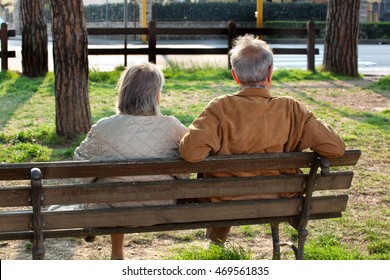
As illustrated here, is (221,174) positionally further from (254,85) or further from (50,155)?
(50,155)

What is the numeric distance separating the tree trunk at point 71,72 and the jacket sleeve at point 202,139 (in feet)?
16.8

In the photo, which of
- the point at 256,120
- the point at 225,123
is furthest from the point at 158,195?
the point at 256,120

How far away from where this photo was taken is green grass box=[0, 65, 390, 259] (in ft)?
18.5

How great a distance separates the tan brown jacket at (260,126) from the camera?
14.4 feet

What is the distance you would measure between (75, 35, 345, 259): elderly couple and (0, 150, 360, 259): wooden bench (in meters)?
0.14

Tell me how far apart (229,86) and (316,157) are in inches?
405

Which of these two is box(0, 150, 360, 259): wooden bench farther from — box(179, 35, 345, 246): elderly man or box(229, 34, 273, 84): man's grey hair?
box(229, 34, 273, 84): man's grey hair

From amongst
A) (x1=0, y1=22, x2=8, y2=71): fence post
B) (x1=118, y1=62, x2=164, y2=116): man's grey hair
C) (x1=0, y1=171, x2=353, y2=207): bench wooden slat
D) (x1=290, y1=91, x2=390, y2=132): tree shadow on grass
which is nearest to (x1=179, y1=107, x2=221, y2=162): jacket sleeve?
(x1=0, y1=171, x2=353, y2=207): bench wooden slat

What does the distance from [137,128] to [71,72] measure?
200 inches

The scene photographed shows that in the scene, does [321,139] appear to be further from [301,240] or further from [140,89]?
[140,89]

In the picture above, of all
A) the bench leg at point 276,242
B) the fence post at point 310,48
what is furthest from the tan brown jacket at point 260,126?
the fence post at point 310,48

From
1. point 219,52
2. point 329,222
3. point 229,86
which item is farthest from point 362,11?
point 329,222

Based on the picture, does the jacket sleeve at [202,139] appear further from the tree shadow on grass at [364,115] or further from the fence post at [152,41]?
the fence post at [152,41]

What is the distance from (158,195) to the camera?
4.27 m
